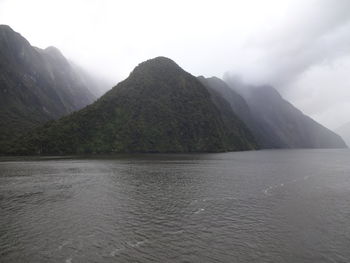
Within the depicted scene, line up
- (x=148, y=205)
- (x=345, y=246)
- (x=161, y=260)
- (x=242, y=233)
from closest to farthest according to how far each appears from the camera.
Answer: (x=161, y=260), (x=345, y=246), (x=242, y=233), (x=148, y=205)

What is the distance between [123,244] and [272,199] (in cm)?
3572

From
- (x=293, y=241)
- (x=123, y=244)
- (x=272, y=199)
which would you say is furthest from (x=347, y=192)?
(x=123, y=244)

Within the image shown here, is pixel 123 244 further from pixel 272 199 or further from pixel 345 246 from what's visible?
pixel 272 199

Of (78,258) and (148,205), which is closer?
(78,258)

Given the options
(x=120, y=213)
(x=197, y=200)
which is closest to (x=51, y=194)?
(x=120, y=213)

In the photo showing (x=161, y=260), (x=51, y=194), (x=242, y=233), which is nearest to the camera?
(x=161, y=260)

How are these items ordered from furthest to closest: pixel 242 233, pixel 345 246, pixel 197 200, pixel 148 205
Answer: pixel 197 200 < pixel 148 205 < pixel 242 233 < pixel 345 246

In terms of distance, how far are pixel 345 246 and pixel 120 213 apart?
30.8 m

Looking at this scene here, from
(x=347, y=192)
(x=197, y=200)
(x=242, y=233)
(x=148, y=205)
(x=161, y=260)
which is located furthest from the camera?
(x=347, y=192)

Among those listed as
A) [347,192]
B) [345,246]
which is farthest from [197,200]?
[347,192]

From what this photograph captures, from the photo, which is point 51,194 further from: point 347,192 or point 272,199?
point 347,192

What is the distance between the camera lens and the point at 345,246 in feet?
101

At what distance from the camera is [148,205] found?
4984 cm

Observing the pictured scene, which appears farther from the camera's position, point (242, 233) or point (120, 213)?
point (120, 213)
